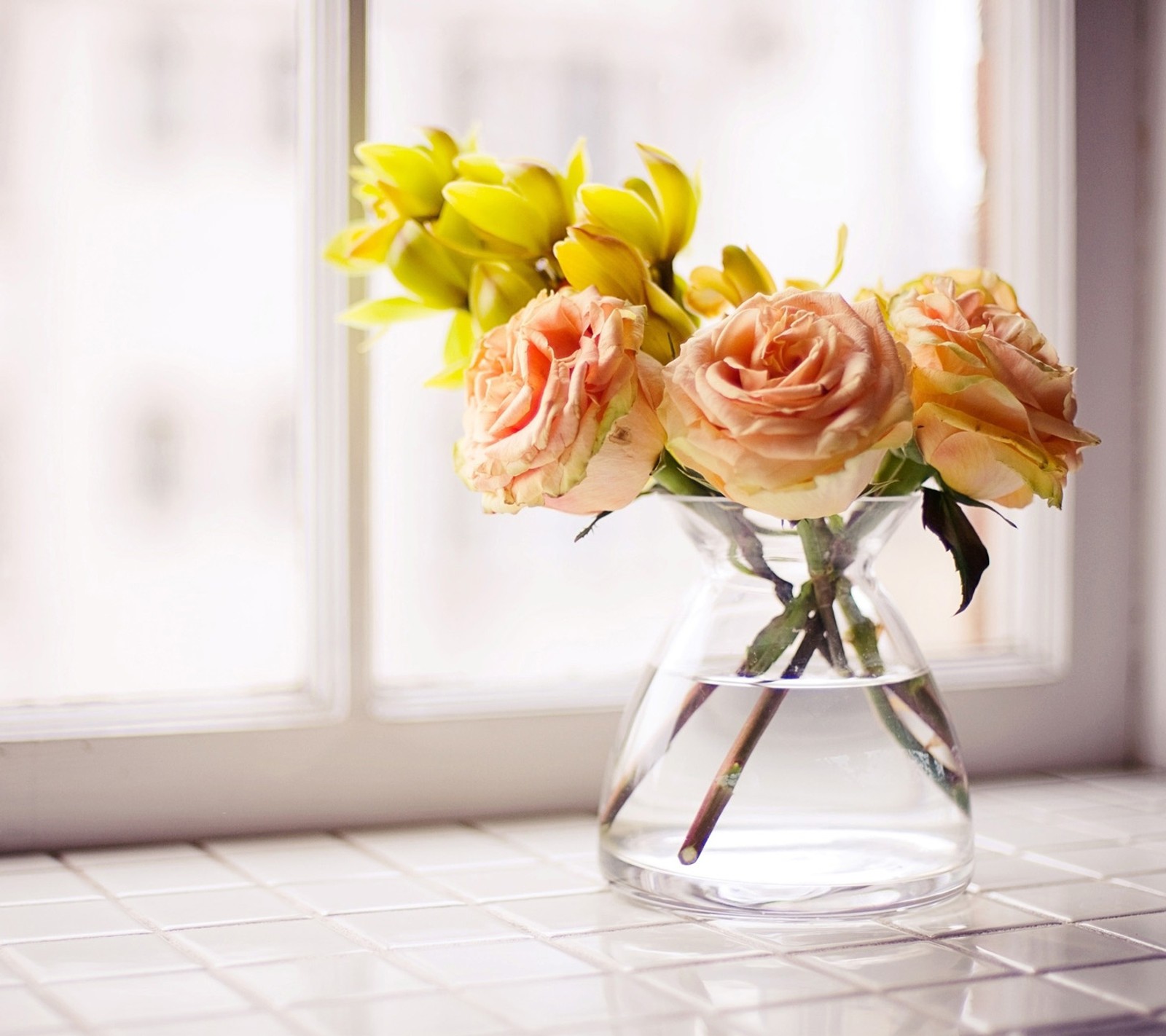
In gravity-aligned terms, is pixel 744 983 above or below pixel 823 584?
below

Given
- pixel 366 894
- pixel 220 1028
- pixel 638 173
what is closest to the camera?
pixel 220 1028

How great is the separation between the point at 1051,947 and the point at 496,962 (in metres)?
0.28

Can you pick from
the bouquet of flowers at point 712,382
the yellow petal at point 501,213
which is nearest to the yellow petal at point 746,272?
the bouquet of flowers at point 712,382

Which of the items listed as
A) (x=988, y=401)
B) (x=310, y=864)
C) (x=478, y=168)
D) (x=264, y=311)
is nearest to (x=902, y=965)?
(x=988, y=401)

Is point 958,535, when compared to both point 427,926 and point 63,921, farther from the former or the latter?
point 63,921

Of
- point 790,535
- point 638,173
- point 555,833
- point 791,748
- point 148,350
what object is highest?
point 638,173

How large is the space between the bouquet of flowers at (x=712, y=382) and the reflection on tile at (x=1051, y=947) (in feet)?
0.25

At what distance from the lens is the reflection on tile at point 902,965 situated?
699mm

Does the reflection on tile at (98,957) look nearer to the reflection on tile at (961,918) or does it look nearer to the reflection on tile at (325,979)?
the reflection on tile at (325,979)

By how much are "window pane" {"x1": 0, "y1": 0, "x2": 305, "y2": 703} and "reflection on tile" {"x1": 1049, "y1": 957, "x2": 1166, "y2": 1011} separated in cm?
55

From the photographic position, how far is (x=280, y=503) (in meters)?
1.04

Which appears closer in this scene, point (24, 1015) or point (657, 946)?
point (24, 1015)

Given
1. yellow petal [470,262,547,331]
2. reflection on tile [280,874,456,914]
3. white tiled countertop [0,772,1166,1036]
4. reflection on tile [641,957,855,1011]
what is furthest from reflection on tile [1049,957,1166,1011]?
yellow petal [470,262,547,331]

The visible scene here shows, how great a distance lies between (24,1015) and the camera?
25.3 inches
